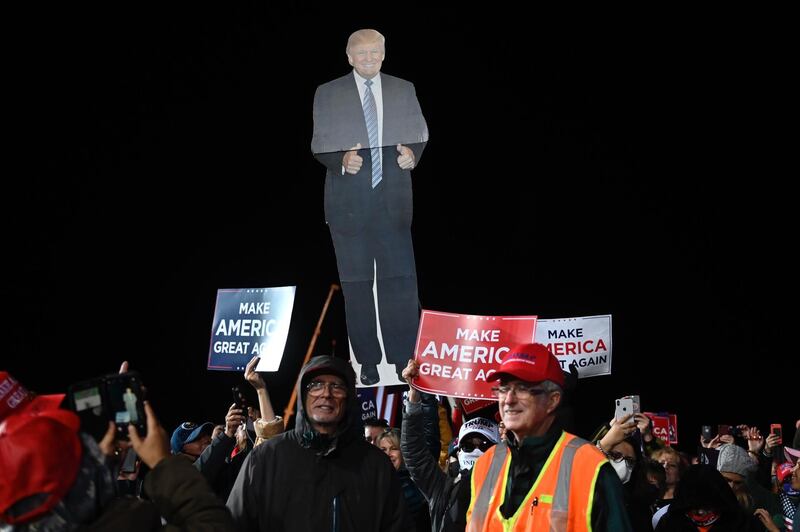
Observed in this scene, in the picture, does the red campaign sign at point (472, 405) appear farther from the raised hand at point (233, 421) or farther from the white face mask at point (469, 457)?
the raised hand at point (233, 421)

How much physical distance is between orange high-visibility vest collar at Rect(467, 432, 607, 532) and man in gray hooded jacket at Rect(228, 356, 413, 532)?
43 cm

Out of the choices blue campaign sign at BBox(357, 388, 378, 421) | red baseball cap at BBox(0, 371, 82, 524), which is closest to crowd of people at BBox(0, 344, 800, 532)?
red baseball cap at BBox(0, 371, 82, 524)

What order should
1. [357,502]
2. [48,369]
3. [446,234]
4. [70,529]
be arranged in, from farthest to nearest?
[446,234]
[48,369]
[357,502]
[70,529]

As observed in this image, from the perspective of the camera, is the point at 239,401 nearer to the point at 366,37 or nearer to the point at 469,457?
the point at 469,457

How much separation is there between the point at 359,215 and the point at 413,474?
26.0 ft

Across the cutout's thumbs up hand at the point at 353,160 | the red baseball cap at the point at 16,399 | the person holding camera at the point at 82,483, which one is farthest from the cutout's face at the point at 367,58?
the person holding camera at the point at 82,483

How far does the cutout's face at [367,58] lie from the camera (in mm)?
12211

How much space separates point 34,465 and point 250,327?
7.32 meters

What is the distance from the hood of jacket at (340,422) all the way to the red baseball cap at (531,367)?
0.62 metres

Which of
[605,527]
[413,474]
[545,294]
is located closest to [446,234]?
[545,294]

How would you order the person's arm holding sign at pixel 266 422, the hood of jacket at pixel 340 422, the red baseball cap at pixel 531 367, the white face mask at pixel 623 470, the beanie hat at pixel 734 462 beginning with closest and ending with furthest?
the red baseball cap at pixel 531 367, the hood of jacket at pixel 340 422, the person's arm holding sign at pixel 266 422, the white face mask at pixel 623 470, the beanie hat at pixel 734 462

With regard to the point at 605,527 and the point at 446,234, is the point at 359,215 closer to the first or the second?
the point at 446,234

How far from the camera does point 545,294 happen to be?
20.5m

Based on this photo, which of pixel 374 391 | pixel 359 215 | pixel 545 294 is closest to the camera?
pixel 374 391
